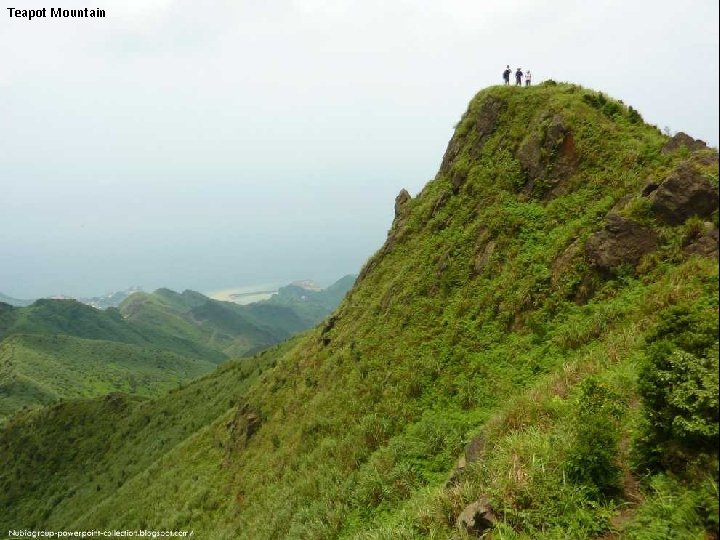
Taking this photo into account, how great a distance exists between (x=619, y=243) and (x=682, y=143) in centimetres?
569

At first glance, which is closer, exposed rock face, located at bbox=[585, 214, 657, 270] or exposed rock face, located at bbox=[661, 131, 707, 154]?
exposed rock face, located at bbox=[585, 214, 657, 270]

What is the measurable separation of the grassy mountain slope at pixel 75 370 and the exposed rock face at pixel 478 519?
139545mm

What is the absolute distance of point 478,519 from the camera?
8.54m

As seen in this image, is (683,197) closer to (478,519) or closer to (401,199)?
(478,519)

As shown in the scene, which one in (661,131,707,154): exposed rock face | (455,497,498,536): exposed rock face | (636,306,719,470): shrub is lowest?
(455,497,498,536): exposed rock face

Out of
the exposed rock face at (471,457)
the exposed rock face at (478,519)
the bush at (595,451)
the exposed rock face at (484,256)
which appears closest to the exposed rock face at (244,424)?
the exposed rock face at (484,256)

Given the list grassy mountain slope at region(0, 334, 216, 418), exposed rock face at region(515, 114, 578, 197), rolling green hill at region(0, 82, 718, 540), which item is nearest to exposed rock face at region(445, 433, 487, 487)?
rolling green hill at region(0, 82, 718, 540)

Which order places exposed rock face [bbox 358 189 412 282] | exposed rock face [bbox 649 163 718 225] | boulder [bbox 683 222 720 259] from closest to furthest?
boulder [bbox 683 222 720 259]
exposed rock face [bbox 649 163 718 225]
exposed rock face [bbox 358 189 412 282]

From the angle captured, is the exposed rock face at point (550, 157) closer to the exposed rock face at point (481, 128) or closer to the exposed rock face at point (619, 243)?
the exposed rock face at point (481, 128)

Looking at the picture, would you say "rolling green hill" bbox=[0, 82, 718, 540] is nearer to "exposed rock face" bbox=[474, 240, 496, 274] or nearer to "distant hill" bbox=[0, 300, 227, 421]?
"exposed rock face" bbox=[474, 240, 496, 274]

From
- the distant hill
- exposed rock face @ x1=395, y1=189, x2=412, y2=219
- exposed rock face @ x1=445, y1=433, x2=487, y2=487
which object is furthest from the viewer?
the distant hill

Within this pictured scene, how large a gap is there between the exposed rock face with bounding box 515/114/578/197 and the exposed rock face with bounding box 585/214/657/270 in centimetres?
506

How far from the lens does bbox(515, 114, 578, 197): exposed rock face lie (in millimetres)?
20266

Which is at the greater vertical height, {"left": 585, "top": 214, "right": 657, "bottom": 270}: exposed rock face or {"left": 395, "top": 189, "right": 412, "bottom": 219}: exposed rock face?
{"left": 395, "top": 189, "right": 412, "bottom": 219}: exposed rock face
